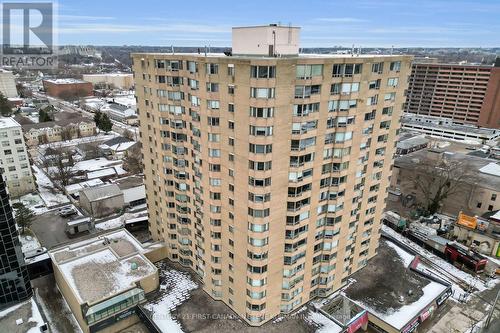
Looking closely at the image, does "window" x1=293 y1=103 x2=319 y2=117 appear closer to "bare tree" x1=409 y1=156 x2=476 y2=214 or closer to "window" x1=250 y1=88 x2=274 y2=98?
"window" x1=250 y1=88 x2=274 y2=98

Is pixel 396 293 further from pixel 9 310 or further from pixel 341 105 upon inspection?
pixel 9 310

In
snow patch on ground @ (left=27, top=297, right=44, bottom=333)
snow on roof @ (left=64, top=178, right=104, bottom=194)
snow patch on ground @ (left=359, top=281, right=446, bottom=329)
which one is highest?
snow patch on ground @ (left=359, top=281, right=446, bottom=329)

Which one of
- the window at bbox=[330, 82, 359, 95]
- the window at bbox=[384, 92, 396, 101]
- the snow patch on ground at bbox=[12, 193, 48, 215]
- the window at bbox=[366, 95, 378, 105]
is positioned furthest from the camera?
the snow patch on ground at bbox=[12, 193, 48, 215]

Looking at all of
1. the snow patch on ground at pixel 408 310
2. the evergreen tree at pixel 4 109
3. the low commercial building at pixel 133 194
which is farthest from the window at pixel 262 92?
the evergreen tree at pixel 4 109

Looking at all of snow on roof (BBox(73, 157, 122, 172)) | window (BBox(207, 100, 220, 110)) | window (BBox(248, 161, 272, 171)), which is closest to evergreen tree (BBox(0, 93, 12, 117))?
snow on roof (BBox(73, 157, 122, 172))

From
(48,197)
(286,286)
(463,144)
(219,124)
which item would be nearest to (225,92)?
(219,124)

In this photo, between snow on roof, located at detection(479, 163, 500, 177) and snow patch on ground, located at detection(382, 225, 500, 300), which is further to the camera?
snow on roof, located at detection(479, 163, 500, 177)

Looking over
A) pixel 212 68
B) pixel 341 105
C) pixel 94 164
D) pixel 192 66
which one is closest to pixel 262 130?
pixel 212 68
